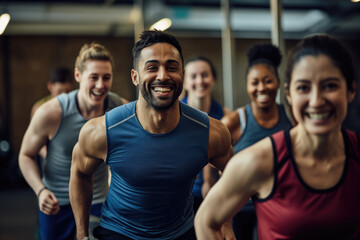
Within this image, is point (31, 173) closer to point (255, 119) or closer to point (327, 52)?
point (255, 119)

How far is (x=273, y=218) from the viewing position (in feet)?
4.29

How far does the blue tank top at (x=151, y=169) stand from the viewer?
1.81m

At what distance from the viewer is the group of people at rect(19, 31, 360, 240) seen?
1.25m

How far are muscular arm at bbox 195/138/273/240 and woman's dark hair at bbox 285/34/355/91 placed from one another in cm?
26

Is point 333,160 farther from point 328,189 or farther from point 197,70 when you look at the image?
point 197,70

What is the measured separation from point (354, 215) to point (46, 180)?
2030 millimetres

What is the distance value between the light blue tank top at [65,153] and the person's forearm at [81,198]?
0.50 metres

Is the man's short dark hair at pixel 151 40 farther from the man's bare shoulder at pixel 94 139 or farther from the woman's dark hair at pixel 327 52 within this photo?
the woman's dark hair at pixel 327 52

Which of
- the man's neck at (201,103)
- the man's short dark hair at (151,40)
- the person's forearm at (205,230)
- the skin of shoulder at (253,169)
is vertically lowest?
the person's forearm at (205,230)

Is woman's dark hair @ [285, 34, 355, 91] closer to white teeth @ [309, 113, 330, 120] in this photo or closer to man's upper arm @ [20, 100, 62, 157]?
white teeth @ [309, 113, 330, 120]

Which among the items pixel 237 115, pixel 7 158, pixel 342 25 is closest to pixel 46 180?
pixel 237 115

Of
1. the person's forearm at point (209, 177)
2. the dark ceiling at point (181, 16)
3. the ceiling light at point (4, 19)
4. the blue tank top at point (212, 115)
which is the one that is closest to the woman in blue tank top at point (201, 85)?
the blue tank top at point (212, 115)

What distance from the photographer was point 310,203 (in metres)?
1.24

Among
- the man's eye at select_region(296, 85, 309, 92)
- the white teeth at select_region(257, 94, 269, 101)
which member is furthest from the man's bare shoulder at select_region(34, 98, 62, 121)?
the man's eye at select_region(296, 85, 309, 92)
